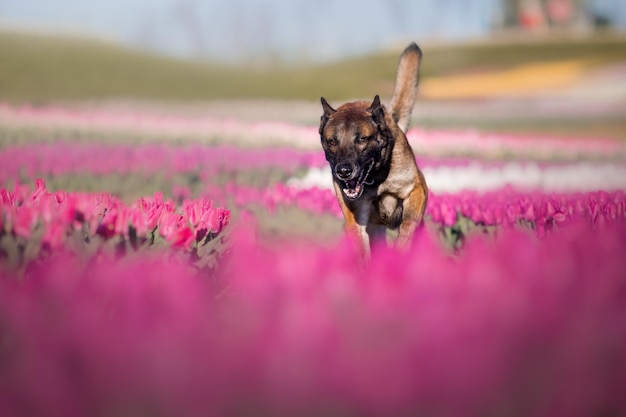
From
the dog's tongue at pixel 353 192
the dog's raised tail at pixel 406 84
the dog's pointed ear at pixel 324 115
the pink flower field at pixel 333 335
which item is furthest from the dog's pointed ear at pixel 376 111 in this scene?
the pink flower field at pixel 333 335

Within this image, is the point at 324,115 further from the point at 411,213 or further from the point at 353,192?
the point at 411,213

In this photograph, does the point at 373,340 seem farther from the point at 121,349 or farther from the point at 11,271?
the point at 11,271

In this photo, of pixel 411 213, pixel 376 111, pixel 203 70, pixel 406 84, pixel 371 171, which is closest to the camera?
pixel 376 111

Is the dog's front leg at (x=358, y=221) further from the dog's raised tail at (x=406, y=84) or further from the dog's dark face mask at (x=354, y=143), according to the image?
the dog's raised tail at (x=406, y=84)

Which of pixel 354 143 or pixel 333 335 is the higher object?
pixel 354 143

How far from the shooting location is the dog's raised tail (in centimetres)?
572

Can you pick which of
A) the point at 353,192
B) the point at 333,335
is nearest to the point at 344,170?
the point at 353,192

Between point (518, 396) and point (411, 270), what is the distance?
465 millimetres

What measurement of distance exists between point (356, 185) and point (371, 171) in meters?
0.30

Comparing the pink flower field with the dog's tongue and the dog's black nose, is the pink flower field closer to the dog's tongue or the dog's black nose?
the dog's black nose

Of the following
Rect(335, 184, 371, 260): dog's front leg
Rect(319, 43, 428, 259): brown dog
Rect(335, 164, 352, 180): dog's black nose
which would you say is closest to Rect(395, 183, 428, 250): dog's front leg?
Rect(319, 43, 428, 259): brown dog

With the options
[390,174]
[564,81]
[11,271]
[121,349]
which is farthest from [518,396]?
[564,81]

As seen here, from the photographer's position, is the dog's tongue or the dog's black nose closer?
the dog's black nose

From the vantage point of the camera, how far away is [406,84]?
577 centimetres
